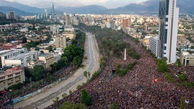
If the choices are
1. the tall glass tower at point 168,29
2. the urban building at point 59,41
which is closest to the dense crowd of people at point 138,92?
the tall glass tower at point 168,29

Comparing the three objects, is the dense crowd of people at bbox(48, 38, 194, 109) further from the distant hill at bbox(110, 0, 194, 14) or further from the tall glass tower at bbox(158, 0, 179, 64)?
the distant hill at bbox(110, 0, 194, 14)

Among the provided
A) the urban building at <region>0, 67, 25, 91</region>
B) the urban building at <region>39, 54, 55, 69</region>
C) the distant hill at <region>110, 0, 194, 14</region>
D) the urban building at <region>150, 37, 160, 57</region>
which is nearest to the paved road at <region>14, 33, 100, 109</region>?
the urban building at <region>0, 67, 25, 91</region>

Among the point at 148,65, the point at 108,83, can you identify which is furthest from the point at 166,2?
the point at 108,83

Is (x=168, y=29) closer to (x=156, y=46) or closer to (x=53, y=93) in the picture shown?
(x=156, y=46)

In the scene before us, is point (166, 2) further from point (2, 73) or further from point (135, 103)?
point (2, 73)

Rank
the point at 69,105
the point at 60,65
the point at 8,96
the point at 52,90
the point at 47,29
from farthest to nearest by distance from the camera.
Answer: the point at 47,29
the point at 60,65
the point at 52,90
the point at 8,96
the point at 69,105

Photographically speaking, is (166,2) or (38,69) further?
(166,2)

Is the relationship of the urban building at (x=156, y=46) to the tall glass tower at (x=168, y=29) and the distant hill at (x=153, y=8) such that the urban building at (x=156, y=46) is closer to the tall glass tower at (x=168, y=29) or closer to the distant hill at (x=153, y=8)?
the tall glass tower at (x=168, y=29)
